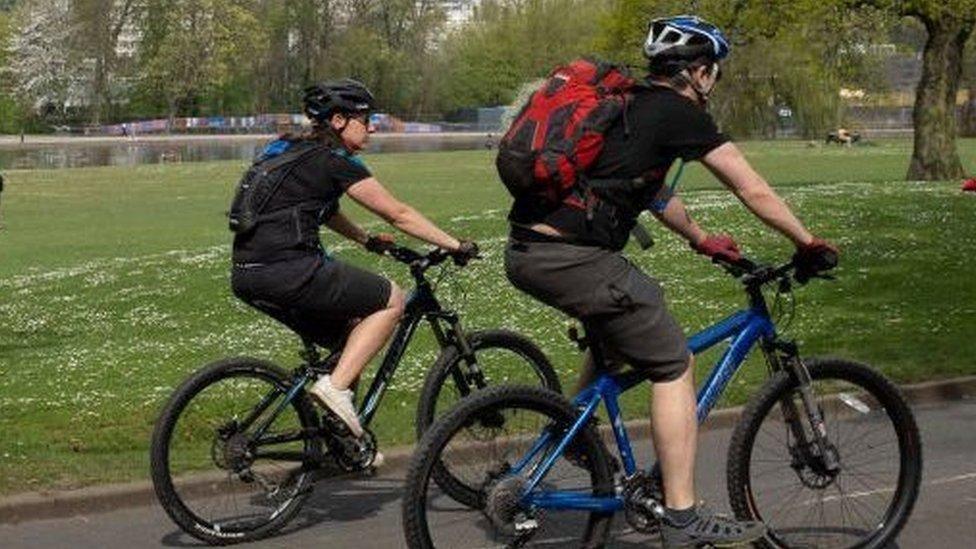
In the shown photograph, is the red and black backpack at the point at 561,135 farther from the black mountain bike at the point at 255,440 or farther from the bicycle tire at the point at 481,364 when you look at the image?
the bicycle tire at the point at 481,364

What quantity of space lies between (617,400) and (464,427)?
27.7 inches

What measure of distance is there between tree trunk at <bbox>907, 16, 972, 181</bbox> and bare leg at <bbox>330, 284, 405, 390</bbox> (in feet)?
92.9

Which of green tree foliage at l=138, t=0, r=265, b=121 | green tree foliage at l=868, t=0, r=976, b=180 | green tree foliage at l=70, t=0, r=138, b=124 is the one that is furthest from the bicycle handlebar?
green tree foliage at l=70, t=0, r=138, b=124

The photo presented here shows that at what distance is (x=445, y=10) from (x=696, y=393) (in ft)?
445

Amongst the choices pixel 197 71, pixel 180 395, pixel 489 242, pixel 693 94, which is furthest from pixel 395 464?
pixel 197 71

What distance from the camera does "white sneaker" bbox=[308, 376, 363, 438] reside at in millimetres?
6949

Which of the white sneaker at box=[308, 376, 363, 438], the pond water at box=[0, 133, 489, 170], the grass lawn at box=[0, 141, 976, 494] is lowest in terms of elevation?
the pond water at box=[0, 133, 489, 170]

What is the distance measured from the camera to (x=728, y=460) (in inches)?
242

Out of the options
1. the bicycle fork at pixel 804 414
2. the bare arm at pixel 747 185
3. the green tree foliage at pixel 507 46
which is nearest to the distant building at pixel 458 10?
the green tree foliage at pixel 507 46

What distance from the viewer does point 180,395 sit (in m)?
6.79

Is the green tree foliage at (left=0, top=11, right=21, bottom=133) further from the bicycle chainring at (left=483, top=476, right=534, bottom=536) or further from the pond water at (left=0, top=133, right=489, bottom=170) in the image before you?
the bicycle chainring at (left=483, top=476, right=534, bottom=536)

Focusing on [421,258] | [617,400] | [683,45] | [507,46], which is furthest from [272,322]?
[507,46]

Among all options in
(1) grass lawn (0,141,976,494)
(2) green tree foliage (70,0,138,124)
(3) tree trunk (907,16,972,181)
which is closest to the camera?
(1) grass lawn (0,141,976,494)

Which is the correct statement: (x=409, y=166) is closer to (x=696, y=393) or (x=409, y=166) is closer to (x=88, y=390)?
(x=88, y=390)
